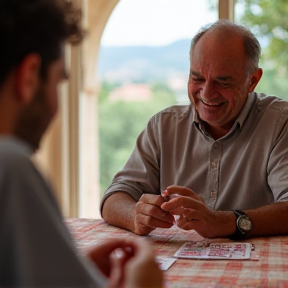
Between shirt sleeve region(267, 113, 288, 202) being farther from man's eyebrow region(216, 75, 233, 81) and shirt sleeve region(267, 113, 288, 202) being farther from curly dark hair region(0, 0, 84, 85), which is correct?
curly dark hair region(0, 0, 84, 85)

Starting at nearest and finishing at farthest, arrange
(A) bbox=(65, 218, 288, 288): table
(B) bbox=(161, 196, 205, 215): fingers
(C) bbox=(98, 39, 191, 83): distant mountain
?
(A) bbox=(65, 218, 288, 288): table, (B) bbox=(161, 196, 205, 215): fingers, (C) bbox=(98, 39, 191, 83): distant mountain

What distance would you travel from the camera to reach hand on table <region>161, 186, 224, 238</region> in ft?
5.80

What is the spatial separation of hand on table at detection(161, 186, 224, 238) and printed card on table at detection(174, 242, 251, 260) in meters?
0.07

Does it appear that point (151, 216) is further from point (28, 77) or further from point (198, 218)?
point (28, 77)

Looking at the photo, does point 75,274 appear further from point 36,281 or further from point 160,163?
point 160,163

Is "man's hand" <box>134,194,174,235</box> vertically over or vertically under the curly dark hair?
under

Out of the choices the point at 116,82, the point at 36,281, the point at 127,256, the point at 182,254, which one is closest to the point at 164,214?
the point at 182,254

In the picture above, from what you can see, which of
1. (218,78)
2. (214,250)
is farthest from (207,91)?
(214,250)

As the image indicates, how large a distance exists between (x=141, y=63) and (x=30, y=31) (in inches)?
130

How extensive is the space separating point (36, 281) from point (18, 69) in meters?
0.30

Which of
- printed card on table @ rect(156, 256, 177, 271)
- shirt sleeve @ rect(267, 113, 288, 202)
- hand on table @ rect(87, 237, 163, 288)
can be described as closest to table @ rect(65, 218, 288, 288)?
printed card on table @ rect(156, 256, 177, 271)

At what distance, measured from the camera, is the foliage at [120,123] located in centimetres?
411

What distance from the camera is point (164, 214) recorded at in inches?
72.5

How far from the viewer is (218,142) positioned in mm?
2295
